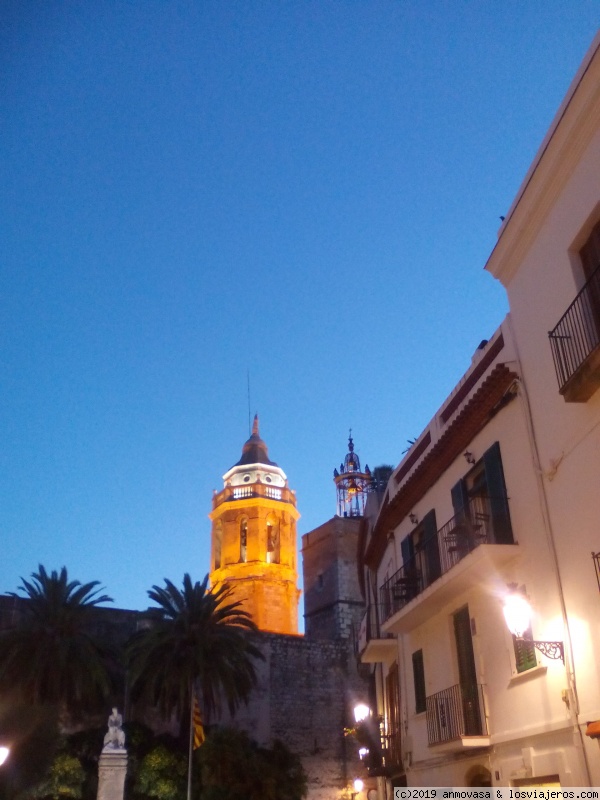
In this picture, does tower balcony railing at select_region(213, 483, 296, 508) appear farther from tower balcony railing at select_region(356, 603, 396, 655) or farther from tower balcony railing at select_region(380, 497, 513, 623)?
tower balcony railing at select_region(380, 497, 513, 623)

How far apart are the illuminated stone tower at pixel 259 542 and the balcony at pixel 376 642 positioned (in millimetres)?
29760

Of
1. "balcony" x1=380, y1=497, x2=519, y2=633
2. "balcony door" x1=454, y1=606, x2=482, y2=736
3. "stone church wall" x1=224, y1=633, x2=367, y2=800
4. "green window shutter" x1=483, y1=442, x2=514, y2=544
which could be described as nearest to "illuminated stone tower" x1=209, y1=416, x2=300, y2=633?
"stone church wall" x1=224, y1=633, x2=367, y2=800

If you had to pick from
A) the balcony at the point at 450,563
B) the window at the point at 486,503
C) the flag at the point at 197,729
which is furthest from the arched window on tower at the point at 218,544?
the window at the point at 486,503

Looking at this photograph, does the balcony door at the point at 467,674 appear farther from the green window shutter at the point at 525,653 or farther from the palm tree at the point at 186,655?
the palm tree at the point at 186,655

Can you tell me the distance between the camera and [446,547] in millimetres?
14250

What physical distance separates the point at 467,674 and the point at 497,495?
3.23 m

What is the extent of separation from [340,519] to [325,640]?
7.14 meters

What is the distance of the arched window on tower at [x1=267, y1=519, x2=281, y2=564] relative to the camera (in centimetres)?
5272

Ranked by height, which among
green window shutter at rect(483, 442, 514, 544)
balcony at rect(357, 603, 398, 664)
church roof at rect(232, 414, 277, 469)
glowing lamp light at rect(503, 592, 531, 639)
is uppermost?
church roof at rect(232, 414, 277, 469)

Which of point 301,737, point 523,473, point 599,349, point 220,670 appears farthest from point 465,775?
point 301,737

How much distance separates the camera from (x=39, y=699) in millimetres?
28156

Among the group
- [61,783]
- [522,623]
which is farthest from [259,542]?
[522,623]

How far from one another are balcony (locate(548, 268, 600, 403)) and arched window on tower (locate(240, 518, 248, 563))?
43780 millimetres

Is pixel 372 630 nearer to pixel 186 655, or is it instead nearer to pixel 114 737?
pixel 114 737
